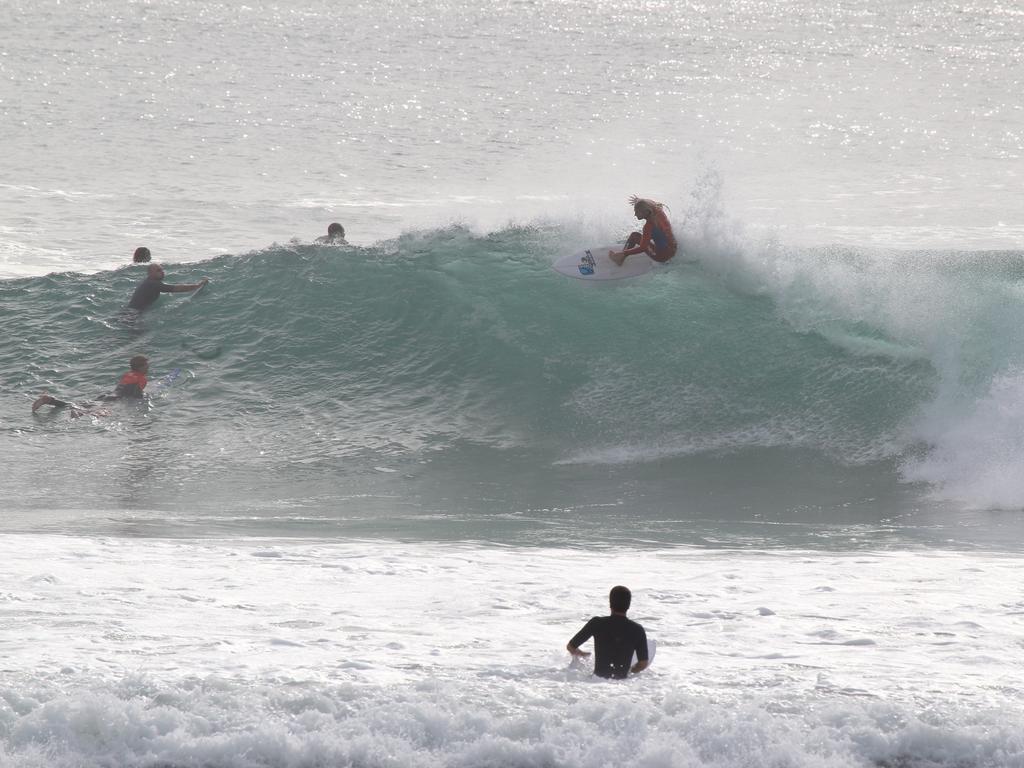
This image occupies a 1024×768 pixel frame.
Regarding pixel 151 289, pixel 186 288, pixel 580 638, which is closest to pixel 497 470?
pixel 186 288

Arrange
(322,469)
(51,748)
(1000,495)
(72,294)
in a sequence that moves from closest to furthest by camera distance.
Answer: (51,748) → (1000,495) → (322,469) → (72,294)

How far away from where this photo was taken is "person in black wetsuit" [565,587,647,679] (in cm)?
659

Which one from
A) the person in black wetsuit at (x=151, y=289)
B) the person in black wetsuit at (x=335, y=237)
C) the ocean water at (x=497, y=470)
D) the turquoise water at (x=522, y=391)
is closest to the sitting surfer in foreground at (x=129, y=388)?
the turquoise water at (x=522, y=391)

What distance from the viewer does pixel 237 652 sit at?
681 cm

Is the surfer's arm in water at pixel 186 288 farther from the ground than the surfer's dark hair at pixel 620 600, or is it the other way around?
the surfer's arm in water at pixel 186 288

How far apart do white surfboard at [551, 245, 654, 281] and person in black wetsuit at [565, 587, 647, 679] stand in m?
9.19

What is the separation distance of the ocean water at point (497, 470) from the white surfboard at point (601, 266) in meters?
0.25

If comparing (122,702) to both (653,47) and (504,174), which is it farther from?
(653,47)

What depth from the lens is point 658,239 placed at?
14.9m

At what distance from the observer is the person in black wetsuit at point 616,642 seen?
6.59m

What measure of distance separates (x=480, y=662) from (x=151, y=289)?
1059 centimetres

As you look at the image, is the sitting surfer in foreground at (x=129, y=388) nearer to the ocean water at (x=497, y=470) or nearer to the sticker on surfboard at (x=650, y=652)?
the ocean water at (x=497, y=470)

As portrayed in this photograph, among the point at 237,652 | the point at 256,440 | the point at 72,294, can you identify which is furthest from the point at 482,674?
the point at 72,294

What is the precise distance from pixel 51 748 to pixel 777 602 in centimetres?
418
